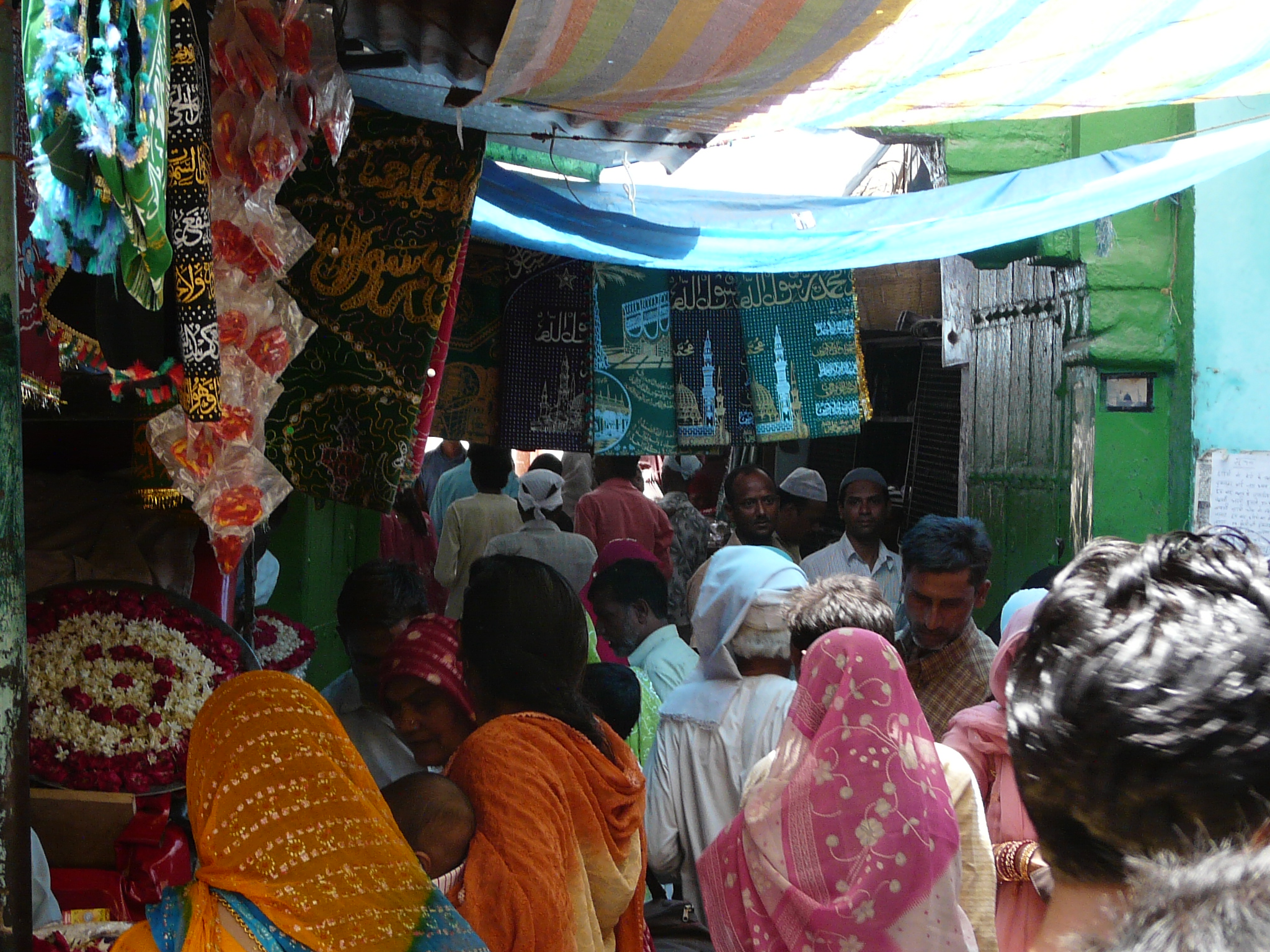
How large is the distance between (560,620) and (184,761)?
3.01ft

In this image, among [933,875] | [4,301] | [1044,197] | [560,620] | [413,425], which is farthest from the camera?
[1044,197]

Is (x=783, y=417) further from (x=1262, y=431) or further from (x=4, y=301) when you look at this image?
(x=4, y=301)

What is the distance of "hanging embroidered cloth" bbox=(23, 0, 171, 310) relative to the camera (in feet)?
4.63

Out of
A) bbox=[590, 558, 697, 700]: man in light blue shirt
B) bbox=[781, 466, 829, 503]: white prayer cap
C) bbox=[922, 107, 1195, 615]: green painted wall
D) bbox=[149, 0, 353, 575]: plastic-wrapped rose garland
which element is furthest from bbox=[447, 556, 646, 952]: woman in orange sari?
bbox=[922, 107, 1195, 615]: green painted wall

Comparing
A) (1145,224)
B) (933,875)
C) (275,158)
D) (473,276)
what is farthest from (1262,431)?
(275,158)

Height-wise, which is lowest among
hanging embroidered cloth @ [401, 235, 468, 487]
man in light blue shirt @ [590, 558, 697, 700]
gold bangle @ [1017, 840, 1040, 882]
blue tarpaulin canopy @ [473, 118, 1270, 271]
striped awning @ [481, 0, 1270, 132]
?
gold bangle @ [1017, 840, 1040, 882]

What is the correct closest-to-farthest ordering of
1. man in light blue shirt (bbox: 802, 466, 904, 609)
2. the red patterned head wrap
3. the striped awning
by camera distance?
1. the striped awning
2. the red patterned head wrap
3. man in light blue shirt (bbox: 802, 466, 904, 609)

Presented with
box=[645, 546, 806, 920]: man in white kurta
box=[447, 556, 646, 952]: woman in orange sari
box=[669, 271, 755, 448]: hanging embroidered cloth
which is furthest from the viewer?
box=[669, 271, 755, 448]: hanging embroidered cloth

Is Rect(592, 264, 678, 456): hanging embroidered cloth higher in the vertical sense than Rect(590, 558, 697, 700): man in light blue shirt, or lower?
higher

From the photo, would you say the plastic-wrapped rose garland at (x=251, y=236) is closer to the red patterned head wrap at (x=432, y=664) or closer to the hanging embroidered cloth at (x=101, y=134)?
the red patterned head wrap at (x=432, y=664)

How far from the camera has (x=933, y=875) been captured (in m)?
2.20

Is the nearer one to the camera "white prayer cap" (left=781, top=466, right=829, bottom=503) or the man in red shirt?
the man in red shirt

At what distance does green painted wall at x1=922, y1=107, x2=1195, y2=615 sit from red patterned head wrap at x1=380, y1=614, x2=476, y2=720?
4.45 meters

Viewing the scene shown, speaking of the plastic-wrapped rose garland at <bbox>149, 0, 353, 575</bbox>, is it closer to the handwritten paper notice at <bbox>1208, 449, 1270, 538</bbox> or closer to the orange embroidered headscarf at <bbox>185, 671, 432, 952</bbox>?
the orange embroidered headscarf at <bbox>185, 671, 432, 952</bbox>
